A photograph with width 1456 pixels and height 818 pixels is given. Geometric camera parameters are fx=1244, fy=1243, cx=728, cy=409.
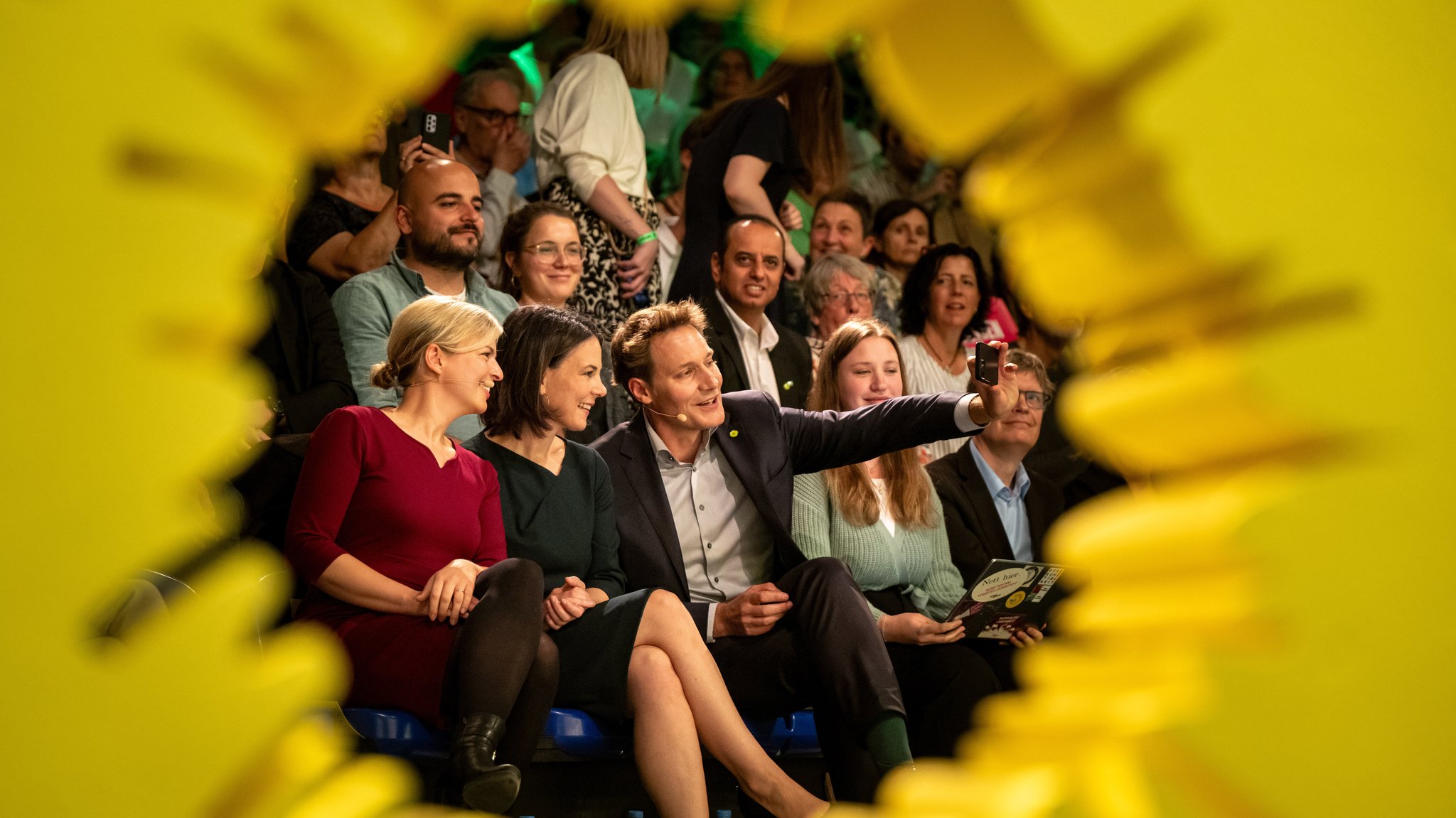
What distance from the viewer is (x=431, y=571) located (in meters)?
2.66

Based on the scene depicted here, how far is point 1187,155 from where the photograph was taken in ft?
1.90

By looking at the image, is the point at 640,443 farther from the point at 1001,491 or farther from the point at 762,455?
the point at 1001,491

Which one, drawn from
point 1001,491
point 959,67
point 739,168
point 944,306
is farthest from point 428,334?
point 959,67

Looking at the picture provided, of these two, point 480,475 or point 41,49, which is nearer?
point 41,49

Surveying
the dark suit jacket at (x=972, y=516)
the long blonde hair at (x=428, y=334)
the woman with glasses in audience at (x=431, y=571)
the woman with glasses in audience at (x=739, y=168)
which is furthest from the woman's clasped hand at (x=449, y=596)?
the woman with glasses in audience at (x=739, y=168)

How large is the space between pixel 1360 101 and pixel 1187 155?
0.11m

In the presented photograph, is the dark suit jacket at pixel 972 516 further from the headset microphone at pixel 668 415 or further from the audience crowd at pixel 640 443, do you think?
the headset microphone at pixel 668 415

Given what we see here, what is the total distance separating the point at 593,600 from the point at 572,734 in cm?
29

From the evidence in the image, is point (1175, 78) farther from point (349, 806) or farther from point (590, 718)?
point (590, 718)

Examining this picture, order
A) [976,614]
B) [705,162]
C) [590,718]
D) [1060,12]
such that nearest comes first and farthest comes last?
[1060,12], [590,718], [976,614], [705,162]

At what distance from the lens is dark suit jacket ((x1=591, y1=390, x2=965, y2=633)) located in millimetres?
3078

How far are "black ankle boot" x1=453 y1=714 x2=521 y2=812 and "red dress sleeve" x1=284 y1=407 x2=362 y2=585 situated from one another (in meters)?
0.50

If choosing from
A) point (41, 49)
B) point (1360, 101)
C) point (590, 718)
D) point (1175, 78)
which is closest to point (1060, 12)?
point (1175, 78)

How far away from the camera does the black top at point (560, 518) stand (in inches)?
115
